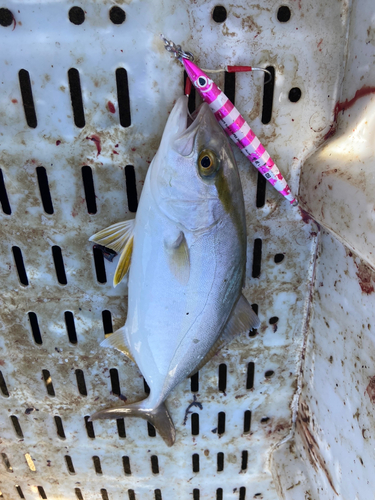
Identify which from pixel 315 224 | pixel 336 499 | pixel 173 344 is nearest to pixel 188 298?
pixel 173 344

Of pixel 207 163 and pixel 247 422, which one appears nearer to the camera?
pixel 207 163

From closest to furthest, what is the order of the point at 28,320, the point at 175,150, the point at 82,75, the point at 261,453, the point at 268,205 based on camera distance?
the point at 175,150
the point at 82,75
the point at 268,205
the point at 28,320
the point at 261,453

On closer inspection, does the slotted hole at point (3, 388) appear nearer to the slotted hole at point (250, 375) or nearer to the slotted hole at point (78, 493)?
the slotted hole at point (78, 493)

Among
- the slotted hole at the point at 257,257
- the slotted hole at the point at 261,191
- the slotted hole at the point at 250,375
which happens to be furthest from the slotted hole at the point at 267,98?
the slotted hole at the point at 250,375

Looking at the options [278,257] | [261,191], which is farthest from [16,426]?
[261,191]

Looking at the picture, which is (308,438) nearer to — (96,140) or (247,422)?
(247,422)

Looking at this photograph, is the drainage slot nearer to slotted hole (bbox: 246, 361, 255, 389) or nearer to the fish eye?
slotted hole (bbox: 246, 361, 255, 389)

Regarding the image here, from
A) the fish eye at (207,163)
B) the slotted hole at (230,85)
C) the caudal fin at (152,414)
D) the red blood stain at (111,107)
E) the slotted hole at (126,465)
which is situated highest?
Answer: the slotted hole at (230,85)

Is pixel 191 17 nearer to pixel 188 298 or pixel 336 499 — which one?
pixel 188 298
